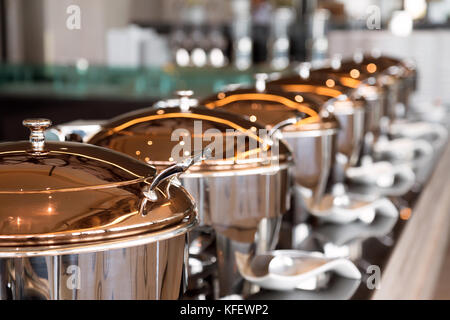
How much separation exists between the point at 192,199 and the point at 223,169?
14 cm

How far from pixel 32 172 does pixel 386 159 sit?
1445mm

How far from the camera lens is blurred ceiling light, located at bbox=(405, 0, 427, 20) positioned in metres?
6.61

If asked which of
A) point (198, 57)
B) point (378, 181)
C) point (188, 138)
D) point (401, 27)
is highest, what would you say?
point (401, 27)

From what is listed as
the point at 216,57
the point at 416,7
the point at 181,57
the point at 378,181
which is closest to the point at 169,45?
the point at 181,57

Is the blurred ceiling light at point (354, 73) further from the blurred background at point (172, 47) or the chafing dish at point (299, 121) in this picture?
the chafing dish at point (299, 121)

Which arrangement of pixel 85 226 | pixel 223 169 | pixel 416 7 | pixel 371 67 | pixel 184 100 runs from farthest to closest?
pixel 416 7, pixel 371 67, pixel 184 100, pixel 223 169, pixel 85 226

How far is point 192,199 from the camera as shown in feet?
2.17

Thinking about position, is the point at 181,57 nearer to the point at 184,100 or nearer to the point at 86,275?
the point at 184,100

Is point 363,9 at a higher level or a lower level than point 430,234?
higher

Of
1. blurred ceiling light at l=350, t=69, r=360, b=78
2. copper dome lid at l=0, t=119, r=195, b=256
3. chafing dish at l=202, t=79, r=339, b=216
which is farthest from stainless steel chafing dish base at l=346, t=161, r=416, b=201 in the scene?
copper dome lid at l=0, t=119, r=195, b=256

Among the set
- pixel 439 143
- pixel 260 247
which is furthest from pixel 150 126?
pixel 439 143

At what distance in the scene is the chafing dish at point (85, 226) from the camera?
1.76 ft

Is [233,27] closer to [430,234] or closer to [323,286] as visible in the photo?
[430,234]

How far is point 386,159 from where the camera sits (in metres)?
1.91
